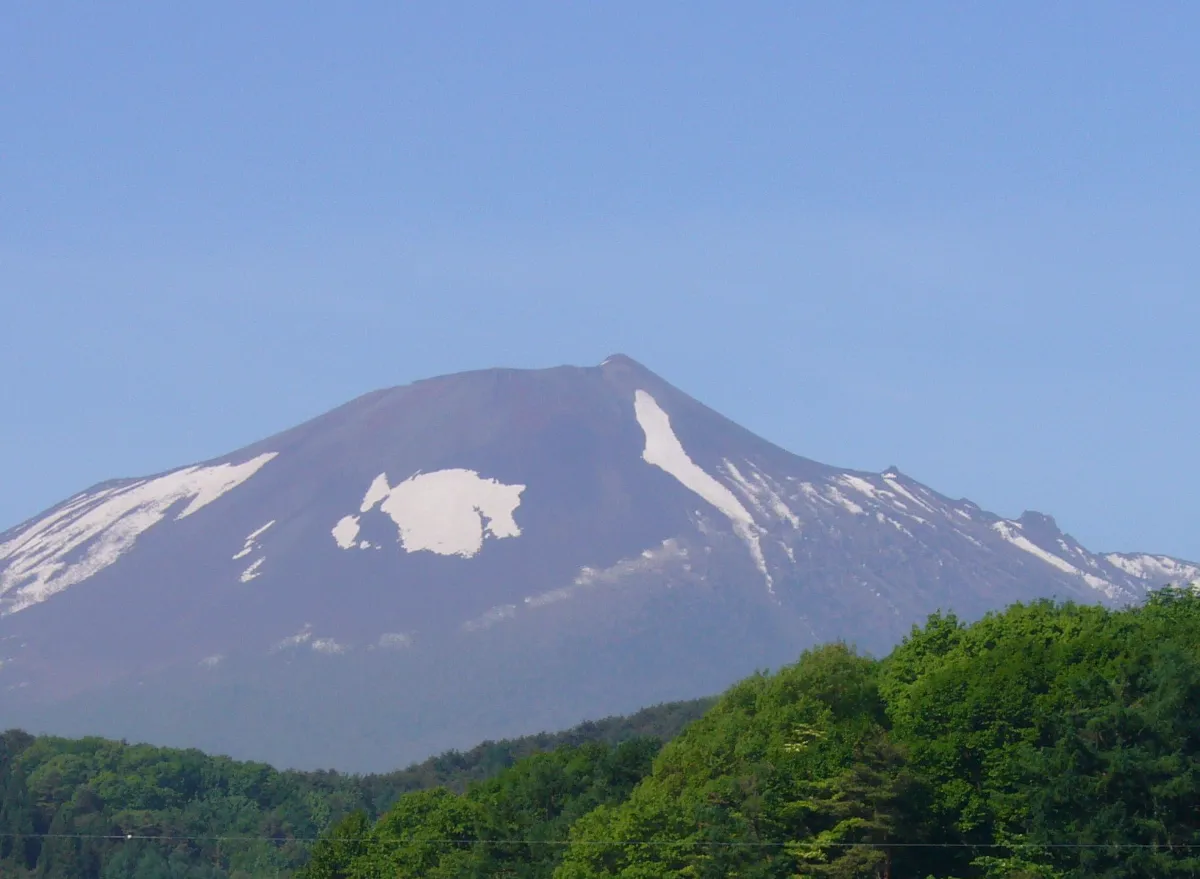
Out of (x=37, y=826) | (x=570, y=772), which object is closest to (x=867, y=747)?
(x=570, y=772)

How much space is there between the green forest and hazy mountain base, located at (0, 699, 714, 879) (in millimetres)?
35757

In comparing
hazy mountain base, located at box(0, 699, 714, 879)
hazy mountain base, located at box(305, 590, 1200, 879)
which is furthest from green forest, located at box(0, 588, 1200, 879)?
hazy mountain base, located at box(0, 699, 714, 879)

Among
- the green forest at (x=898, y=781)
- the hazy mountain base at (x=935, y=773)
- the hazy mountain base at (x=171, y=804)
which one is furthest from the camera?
the hazy mountain base at (x=171, y=804)

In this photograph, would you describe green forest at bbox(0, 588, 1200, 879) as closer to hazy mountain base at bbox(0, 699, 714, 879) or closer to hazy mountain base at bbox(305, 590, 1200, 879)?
hazy mountain base at bbox(305, 590, 1200, 879)

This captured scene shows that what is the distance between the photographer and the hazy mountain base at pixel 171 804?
117188mm

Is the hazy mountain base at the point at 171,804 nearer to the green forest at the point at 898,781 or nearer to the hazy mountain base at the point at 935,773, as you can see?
the green forest at the point at 898,781

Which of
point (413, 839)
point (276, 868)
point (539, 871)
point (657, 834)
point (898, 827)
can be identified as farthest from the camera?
point (276, 868)

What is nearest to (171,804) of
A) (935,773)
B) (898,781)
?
(935,773)

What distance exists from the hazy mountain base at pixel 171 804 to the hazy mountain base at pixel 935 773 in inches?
1756

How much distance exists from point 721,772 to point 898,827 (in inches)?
386

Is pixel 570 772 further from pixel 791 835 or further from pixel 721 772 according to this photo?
pixel 791 835

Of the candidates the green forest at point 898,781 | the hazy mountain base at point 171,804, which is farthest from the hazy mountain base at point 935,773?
the hazy mountain base at point 171,804

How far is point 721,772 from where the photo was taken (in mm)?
64438

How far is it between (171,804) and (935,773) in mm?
90388
